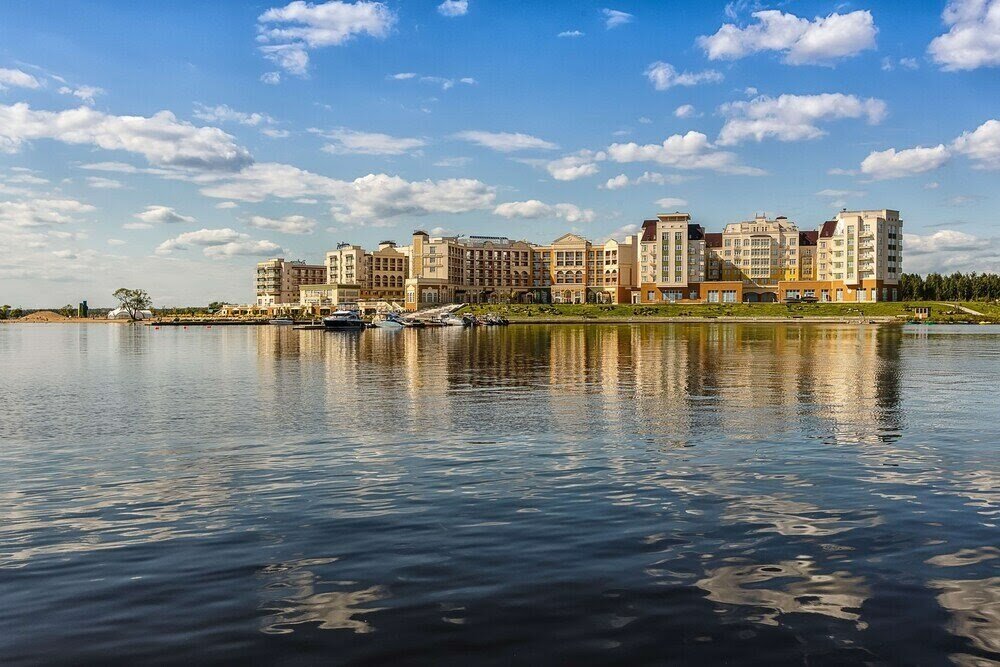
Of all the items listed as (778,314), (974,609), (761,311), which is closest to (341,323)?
(778,314)

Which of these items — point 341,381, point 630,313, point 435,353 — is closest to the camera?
point 341,381

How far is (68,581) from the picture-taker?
11469 millimetres

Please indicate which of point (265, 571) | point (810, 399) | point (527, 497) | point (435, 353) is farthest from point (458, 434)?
point (435, 353)

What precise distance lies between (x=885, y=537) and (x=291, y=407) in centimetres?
2520

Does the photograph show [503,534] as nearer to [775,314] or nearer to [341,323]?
[341,323]

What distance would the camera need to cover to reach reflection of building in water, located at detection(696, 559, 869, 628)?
1021 centimetres

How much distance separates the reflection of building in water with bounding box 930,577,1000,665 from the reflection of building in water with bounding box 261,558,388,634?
7.89 meters

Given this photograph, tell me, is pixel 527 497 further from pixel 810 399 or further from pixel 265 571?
pixel 810 399

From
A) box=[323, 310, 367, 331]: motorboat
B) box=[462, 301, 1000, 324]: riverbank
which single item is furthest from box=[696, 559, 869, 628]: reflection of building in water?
box=[462, 301, 1000, 324]: riverbank

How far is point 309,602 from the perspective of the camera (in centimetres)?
1052

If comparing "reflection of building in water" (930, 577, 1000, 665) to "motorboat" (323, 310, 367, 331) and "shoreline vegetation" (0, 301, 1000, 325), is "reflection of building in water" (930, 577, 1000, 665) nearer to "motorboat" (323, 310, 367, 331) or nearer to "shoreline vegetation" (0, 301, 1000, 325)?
"motorboat" (323, 310, 367, 331)

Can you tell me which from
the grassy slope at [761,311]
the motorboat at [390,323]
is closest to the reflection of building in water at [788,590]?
the motorboat at [390,323]

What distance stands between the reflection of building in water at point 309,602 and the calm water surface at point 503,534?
46 millimetres

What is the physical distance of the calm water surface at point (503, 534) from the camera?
9445mm
